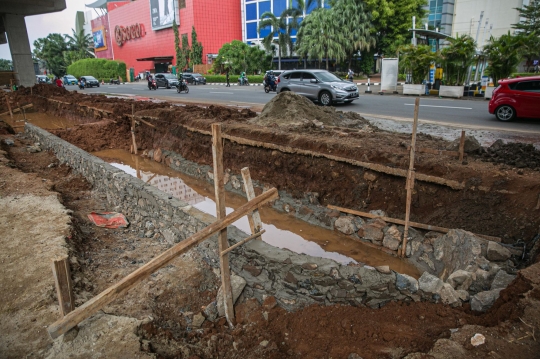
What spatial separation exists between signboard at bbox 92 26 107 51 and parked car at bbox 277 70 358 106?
7290 cm

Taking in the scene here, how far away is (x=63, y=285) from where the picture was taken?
10.3 feet

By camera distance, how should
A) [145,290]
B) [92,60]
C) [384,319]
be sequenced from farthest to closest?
[92,60] → [145,290] → [384,319]

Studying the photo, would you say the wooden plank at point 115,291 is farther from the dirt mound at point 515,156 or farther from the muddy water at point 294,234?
the dirt mound at point 515,156

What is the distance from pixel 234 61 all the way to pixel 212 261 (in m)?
41.5

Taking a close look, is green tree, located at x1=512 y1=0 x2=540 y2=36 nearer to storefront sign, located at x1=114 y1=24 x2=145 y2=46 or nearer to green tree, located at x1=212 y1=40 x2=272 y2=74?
green tree, located at x1=212 y1=40 x2=272 y2=74

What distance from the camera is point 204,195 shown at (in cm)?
983

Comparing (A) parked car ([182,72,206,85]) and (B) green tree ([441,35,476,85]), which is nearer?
(B) green tree ([441,35,476,85])

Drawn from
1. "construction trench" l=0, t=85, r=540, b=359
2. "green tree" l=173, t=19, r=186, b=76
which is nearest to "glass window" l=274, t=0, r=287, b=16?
"green tree" l=173, t=19, r=186, b=76

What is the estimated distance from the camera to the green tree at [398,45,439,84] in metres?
20.0

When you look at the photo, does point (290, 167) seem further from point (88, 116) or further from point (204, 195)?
point (88, 116)

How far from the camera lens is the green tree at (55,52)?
2665 inches

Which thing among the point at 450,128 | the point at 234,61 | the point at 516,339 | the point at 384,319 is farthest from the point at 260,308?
the point at 234,61

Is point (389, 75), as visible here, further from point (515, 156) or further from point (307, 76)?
point (515, 156)

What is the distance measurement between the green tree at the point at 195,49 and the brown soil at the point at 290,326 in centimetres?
5135
